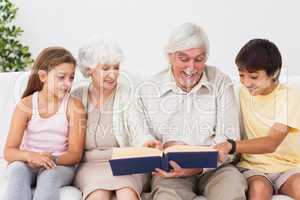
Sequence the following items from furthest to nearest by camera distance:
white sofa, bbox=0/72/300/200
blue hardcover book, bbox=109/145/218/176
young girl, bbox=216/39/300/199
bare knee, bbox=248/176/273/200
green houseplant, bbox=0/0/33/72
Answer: green houseplant, bbox=0/0/33/72
white sofa, bbox=0/72/300/200
young girl, bbox=216/39/300/199
bare knee, bbox=248/176/273/200
blue hardcover book, bbox=109/145/218/176

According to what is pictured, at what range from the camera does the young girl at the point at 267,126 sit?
7.53 feet

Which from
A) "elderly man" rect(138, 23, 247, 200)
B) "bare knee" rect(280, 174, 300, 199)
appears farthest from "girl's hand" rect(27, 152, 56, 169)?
"bare knee" rect(280, 174, 300, 199)

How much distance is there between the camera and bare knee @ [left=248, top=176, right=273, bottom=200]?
7.14ft

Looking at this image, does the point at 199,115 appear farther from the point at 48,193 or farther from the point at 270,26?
the point at 270,26

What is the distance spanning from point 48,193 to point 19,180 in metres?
0.14

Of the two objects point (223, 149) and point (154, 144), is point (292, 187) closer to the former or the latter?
point (223, 149)

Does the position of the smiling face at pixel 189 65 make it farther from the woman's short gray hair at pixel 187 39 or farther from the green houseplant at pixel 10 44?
the green houseplant at pixel 10 44

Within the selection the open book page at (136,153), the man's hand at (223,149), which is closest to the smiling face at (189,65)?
the man's hand at (223,149)

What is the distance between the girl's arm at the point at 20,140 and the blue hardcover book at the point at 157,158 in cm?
36

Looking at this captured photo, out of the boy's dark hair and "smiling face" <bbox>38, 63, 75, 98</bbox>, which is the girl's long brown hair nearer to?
"smiling face" <bbox>38, 63, 75, 98</bbox>

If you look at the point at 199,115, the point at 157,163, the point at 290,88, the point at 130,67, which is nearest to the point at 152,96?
the point at 199,115

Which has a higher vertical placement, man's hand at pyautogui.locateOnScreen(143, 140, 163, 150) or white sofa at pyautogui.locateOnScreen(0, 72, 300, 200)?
white sofa at pyautogui.locateOnScreen(0, 72, 300, 200)

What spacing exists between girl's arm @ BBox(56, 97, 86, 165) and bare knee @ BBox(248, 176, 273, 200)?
75 centimetres

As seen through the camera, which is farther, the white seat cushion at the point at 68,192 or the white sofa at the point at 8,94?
the white sofa at the point at 8,94
